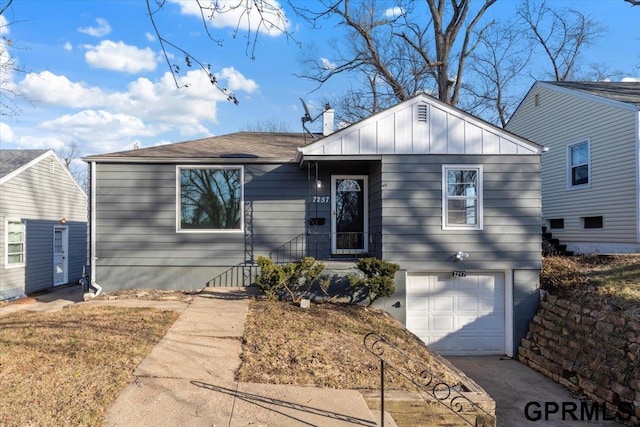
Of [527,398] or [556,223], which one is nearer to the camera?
[527,398]

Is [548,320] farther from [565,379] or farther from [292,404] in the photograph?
[292,404]

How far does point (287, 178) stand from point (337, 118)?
1364 centimetres

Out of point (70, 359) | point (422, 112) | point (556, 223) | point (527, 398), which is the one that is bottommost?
point (527, 398)

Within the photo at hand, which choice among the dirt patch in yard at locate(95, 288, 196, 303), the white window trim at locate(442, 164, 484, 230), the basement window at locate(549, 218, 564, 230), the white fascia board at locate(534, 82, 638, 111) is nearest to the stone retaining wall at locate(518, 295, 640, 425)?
the white window trim at locate(442, 164, 484, 230)

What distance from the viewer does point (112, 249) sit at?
354 inches

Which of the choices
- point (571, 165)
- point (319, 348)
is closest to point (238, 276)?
point (319, 348)

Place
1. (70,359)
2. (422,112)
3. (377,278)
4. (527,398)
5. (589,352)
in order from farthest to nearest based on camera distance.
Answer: (422,112)
(377,278)
(589,352)
(527,398)
(70,359)

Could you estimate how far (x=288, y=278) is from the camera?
8070 millimetres

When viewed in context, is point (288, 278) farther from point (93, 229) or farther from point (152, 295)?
point (93, 229)

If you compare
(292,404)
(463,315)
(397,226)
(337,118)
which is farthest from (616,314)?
(337,118)

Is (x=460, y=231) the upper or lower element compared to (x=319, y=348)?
upper

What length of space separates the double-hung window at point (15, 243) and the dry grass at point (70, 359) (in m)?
5.03

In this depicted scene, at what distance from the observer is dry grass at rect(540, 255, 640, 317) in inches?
287

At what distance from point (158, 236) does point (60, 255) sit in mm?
7093
